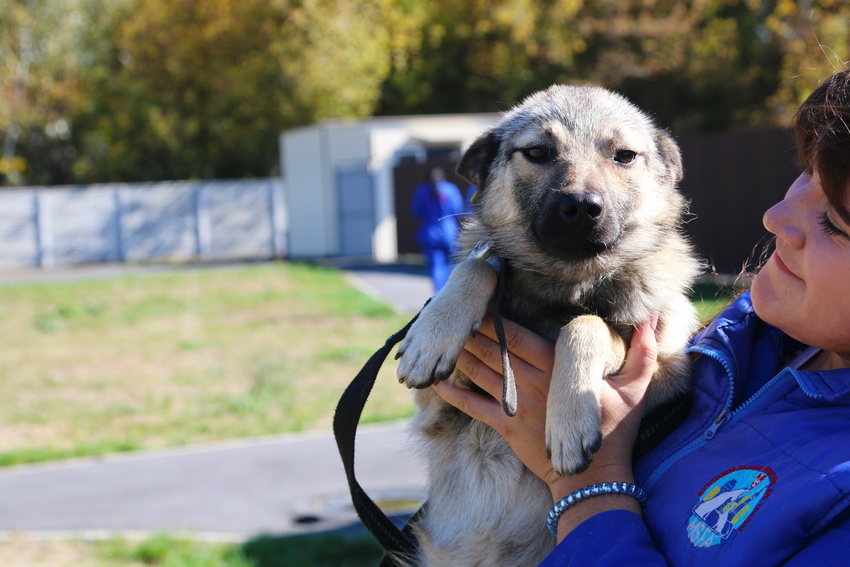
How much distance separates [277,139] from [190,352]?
68.0 ft

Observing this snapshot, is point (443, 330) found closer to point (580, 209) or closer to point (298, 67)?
point (580, 209)

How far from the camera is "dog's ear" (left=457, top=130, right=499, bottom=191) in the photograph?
303 centimetres

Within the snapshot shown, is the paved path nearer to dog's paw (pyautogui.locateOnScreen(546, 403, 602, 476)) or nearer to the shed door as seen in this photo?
dog's paw (pyautogui.locateOnScreen(546, 403, 602, 476))

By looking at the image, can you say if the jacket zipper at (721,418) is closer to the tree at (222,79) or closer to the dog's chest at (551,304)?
the dog's chest at (551,304)

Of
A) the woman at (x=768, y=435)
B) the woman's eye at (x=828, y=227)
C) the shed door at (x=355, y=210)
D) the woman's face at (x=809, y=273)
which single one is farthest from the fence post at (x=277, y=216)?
the woman's eye at (x=828, y=227)

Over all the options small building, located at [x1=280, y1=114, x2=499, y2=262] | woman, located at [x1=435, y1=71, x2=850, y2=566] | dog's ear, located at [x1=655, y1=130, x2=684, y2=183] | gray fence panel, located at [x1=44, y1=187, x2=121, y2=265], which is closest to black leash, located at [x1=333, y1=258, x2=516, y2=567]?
woman, located at [x1=435, y1=71, x2=850, y2=566]

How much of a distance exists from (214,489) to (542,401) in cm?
393

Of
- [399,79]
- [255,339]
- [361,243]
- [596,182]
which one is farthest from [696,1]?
[596,182]

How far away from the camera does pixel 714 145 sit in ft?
48.4

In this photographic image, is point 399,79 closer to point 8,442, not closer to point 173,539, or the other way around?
point 8,442

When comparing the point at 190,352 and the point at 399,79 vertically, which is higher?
the point at 399,79

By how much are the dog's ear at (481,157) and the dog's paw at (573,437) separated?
1225 mm

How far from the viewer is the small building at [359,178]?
23344 mm

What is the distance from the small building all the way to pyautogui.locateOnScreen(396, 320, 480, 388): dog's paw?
1979cm
